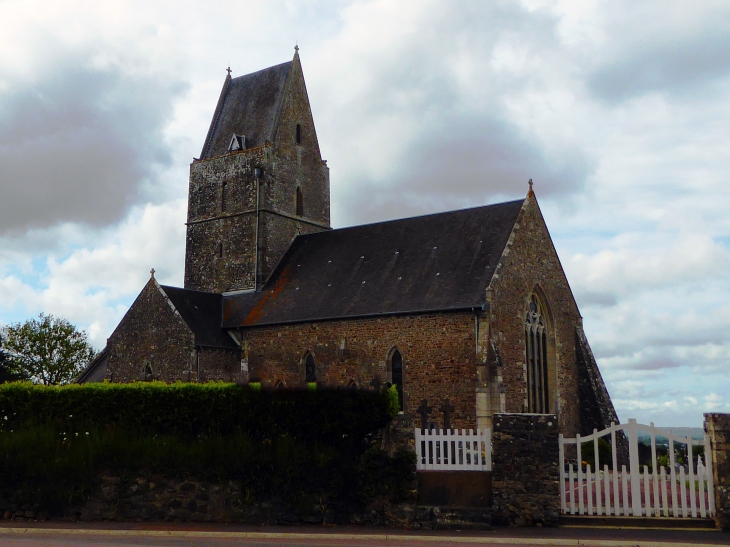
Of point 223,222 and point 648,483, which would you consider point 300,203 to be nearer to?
point 223,222

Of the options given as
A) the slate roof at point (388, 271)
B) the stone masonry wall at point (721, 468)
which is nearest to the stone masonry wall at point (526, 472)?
the stone masonry wall at point (721, 468)

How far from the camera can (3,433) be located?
16.5 metres

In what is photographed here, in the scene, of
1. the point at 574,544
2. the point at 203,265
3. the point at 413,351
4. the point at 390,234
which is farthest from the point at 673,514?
the point at 203,265

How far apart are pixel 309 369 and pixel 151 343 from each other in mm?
6806

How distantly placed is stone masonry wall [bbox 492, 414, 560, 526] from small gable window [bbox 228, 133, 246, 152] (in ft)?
86.6

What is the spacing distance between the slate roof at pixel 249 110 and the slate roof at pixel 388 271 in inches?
261

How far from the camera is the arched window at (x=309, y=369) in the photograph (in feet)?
96.4

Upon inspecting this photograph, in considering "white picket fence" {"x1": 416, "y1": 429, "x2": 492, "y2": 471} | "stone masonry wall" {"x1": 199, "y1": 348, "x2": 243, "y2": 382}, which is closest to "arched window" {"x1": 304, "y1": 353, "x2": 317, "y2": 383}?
"stone masonry wall" {"x1": 199, "y1": 348, "x2": 243, "y2": 382}

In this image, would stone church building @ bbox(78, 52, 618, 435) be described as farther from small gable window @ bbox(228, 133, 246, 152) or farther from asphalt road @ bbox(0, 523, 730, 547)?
asphalt road @ bbox(0, 523, 730, 547)

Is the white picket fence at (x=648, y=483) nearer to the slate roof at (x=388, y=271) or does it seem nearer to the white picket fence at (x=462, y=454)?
the white picket fence at (x=462, y=454)

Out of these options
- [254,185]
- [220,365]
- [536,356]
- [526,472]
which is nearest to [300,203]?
[254,185]

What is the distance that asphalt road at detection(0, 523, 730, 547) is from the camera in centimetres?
1246

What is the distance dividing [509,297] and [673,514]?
1331 centimetres

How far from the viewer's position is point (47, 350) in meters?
55.2
